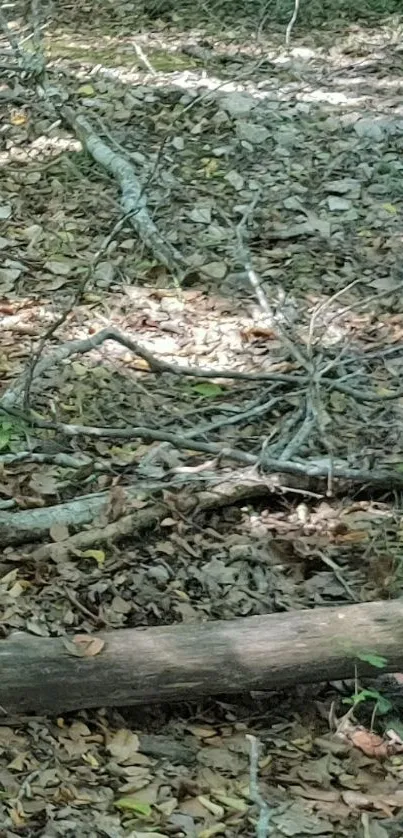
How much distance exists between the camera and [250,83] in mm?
6773

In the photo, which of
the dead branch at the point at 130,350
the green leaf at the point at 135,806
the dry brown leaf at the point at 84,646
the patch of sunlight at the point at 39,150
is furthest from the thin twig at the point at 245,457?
the patch of sunlight at the point at 39,150

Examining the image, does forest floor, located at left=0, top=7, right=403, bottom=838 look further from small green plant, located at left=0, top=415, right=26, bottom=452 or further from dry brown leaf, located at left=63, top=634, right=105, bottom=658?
dry brown leaf, located at left=63, top=634, right=105, bottom=658

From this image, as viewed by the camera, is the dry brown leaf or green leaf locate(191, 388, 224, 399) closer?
the dry brown leaf

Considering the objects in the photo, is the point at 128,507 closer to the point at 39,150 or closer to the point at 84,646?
the point at 84,646

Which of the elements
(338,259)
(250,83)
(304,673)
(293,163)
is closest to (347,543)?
(304,673)

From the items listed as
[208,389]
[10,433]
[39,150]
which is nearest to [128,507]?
[10,433]

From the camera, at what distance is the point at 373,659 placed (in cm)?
268

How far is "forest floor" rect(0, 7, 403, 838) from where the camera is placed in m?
2.64

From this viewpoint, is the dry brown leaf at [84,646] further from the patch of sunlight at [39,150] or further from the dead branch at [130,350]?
the patch of sunlight at [39,150]

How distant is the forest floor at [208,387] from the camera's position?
8.67 feet

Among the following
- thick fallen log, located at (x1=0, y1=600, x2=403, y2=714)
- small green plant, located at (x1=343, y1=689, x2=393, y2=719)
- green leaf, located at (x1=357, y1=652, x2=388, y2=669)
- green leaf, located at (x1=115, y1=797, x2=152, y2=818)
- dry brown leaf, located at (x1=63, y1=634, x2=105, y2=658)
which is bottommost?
small green plant, located at (x1=343, y1=689, x2=393, y2=719)

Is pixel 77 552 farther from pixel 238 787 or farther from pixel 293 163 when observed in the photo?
pixel 293 163

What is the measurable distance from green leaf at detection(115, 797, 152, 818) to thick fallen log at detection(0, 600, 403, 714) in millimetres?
243

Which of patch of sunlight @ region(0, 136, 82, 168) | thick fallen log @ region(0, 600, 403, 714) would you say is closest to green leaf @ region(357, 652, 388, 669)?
thick fallen log @ region(0, 600, 403, 714)
